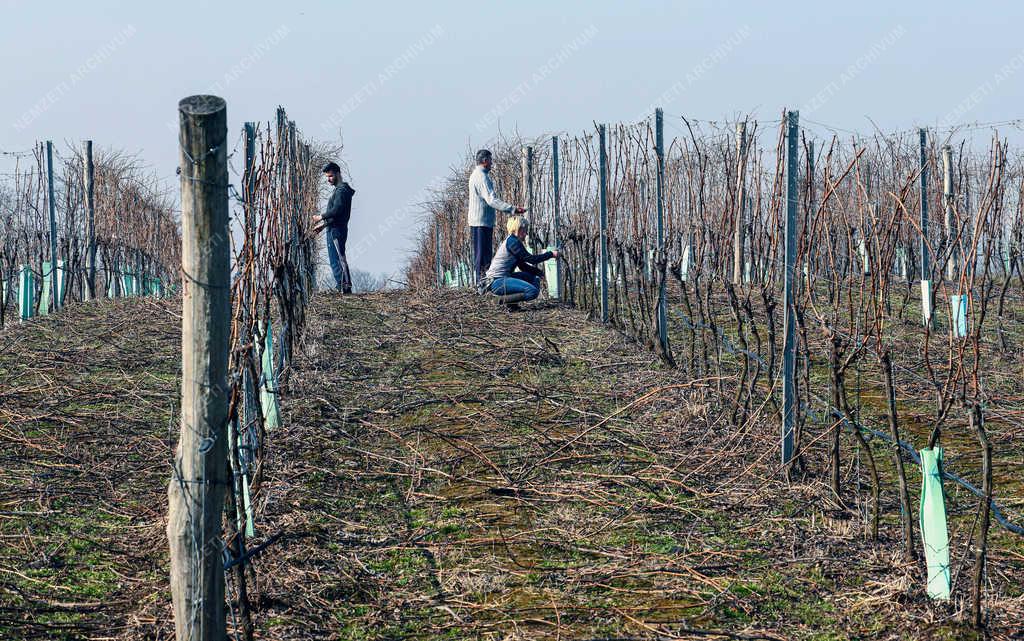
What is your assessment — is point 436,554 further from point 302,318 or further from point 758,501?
point 302,318

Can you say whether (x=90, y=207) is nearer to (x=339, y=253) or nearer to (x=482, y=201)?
(x=339, y=253)

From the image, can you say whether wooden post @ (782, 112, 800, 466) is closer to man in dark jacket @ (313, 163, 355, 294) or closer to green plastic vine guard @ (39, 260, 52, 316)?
man in dark jacket @ (313, 163, 355, 294)

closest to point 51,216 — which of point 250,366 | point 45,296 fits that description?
point 45,296

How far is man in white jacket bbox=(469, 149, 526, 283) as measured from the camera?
9930mm

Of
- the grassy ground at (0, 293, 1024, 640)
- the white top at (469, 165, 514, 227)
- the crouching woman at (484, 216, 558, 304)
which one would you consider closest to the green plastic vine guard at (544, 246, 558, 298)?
the white top at (469, 165, 514, 227)

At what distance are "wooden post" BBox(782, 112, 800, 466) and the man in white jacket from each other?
469cm

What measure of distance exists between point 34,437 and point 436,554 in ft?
9.23

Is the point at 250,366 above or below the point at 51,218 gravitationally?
below

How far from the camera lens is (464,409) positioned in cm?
629

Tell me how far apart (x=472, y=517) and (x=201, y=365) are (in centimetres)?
197

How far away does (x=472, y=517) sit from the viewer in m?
4.71

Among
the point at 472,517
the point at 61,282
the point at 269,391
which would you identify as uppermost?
the point at 61,282

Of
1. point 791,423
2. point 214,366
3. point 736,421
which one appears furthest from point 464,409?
point 214,366

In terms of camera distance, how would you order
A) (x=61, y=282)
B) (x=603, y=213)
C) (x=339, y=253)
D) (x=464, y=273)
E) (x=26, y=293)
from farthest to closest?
1. (x=464, y=273)
2. (x=61, y=282)
3. (x=339, y=253)
4. (x=26, y=293)
5. (x=603, y=213)
